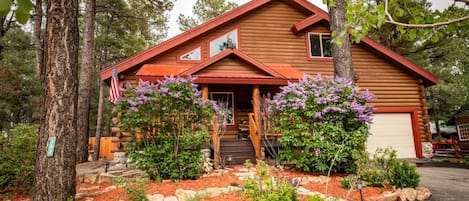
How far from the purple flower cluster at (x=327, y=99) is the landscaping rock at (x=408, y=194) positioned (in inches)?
75.3

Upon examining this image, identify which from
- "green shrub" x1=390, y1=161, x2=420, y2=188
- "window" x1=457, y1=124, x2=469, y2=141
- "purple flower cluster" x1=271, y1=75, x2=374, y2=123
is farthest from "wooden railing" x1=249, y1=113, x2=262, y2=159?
"window" x1=457, y1=124, x2=469, y2=141

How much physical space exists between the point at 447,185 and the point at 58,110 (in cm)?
713

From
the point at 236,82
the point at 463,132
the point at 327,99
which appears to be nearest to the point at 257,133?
the point at 236,82

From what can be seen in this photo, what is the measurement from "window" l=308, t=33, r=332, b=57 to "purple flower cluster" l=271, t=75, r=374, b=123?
198 inches

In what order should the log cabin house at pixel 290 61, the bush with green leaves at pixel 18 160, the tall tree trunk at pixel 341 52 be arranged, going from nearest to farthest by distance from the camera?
the bush with green leaves at pixel 18 160 < the tall tree trunk at pixel 341 52 < the log cabin house at pixel 290 61

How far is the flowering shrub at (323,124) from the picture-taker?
5836 millimetres

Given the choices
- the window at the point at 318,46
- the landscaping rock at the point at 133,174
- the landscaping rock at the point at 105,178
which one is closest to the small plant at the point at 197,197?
the landscaping rock at the point at 133,174

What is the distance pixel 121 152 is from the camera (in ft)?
27.5

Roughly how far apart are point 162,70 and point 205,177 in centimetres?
445

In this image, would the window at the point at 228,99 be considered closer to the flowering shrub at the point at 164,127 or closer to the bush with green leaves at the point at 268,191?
the flowering shrub at the point at 164,127

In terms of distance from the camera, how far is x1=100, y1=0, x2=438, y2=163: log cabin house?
9.82 metres

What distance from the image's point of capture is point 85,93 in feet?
31.1

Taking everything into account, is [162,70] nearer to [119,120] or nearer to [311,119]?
[119,120]

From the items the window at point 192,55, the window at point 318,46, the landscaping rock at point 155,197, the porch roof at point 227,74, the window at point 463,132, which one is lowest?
the landscaping rock at point 155,197
